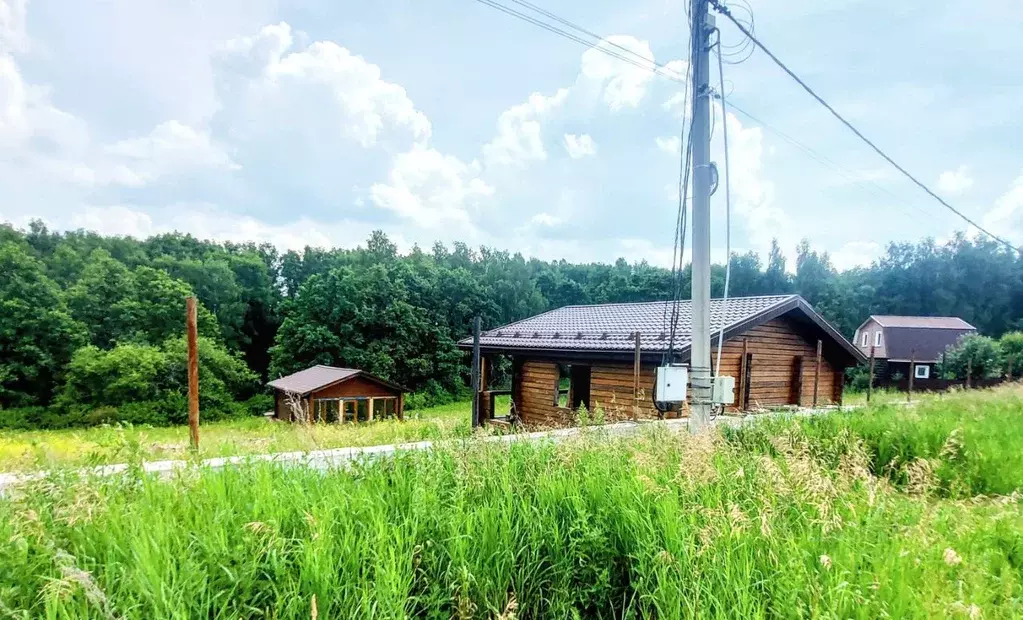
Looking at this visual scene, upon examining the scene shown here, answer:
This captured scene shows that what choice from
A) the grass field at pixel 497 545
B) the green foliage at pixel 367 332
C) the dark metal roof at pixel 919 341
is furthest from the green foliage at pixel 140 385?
the dark metal roof at pixel 919 341

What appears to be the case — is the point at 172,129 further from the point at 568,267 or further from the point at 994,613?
the point at 568,267

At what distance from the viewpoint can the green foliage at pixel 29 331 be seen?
24641 mm

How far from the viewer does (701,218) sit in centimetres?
471

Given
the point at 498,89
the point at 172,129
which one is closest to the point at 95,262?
the point at 172,129

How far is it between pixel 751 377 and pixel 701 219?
7.63 meters

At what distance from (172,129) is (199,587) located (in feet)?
50.5

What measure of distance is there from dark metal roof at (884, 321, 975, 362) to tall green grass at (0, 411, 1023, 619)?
1356 inches

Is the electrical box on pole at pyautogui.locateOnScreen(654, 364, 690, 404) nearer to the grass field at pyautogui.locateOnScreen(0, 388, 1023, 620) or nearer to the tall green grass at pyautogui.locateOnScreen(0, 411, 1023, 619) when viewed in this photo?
the grass field at pyautogui.locateOnScreen(0, 388, 1023, 620)

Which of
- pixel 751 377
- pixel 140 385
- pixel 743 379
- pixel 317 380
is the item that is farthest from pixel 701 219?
pixel 140 385

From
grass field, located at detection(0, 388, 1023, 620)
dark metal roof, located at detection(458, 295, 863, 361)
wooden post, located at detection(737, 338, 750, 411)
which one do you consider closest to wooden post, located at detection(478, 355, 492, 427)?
dark metal roof, located at detection(458, 295, 863, 361)

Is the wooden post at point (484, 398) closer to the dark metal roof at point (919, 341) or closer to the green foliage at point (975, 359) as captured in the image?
the green foliage at point (975, 359)

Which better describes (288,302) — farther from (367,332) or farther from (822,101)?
(822,101)

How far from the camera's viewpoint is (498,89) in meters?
8.90

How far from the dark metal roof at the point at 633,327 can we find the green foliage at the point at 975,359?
17341mm
